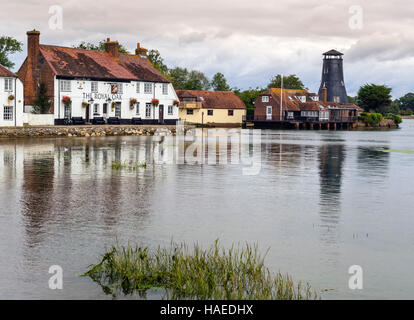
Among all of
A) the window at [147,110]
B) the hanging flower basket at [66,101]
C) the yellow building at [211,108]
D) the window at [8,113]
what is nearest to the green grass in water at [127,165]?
the window at [8,113]

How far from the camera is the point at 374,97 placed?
147 m

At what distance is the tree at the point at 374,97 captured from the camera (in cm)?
14625

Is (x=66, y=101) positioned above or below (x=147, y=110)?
above

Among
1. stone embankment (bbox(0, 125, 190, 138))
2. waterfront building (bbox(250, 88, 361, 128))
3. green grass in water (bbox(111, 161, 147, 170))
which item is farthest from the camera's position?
waterfront building (bbox(250, 88, 361, 128))

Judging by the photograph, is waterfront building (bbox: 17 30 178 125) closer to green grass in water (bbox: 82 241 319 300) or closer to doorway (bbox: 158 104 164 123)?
doorway (bbox: 158 104 164 123)

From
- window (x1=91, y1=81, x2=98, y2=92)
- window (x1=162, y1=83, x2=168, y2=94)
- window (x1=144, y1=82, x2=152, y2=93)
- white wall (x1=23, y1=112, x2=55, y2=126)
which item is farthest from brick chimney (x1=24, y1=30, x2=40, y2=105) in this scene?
window (x1=162, y1=83, x2=168, y2=94)

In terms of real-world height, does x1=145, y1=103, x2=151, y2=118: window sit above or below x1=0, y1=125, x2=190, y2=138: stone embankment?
above

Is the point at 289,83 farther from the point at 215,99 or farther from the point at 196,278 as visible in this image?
the point at 196,278

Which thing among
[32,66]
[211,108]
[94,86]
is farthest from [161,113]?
[211,108]

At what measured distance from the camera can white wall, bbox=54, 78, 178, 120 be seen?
67.4m

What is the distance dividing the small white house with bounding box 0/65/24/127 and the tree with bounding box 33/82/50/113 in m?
6.84

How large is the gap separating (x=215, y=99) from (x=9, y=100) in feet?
183

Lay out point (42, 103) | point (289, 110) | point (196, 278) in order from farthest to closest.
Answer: point (289, 110) → point (42, 103) → point (196, 278)

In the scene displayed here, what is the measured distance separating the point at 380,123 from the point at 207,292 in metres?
134
